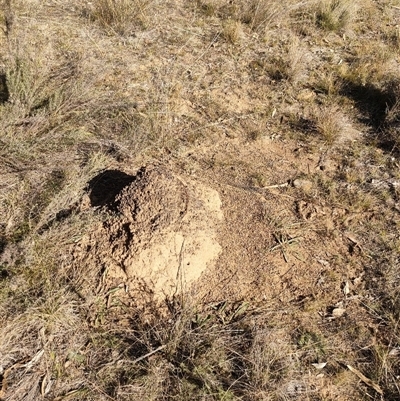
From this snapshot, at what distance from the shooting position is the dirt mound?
7.63 feet

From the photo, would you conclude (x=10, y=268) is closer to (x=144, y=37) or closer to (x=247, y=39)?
(x=144, y=37)

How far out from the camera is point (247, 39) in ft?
15.2

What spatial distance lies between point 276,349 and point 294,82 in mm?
2783

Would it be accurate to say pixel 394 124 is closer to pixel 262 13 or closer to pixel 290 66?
pixel 290 66

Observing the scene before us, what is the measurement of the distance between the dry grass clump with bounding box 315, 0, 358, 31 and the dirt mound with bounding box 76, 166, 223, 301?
3492mm

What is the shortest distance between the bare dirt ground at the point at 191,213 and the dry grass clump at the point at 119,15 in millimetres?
21

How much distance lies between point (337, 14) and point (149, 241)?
398cm

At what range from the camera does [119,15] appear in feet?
14.2

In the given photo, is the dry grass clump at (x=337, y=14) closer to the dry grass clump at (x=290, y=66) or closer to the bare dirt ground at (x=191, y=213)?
the bare dirt ground at (x=191, y=213)

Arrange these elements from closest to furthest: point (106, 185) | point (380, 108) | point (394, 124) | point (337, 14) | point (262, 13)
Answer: point (106, 185) < point (394, 124) < point (380, 108) < point (262, 13) < point (337, 14)

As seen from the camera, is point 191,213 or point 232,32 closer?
point 191,213

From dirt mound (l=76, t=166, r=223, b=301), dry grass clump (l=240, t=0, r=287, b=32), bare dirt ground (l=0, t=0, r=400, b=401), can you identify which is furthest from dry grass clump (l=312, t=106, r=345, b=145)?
dirt mound (l=76, t=166, r=223, b=301)

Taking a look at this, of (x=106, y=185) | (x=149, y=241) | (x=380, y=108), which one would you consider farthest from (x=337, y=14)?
(x=149, y=241)

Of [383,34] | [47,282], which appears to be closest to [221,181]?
[47,282]
